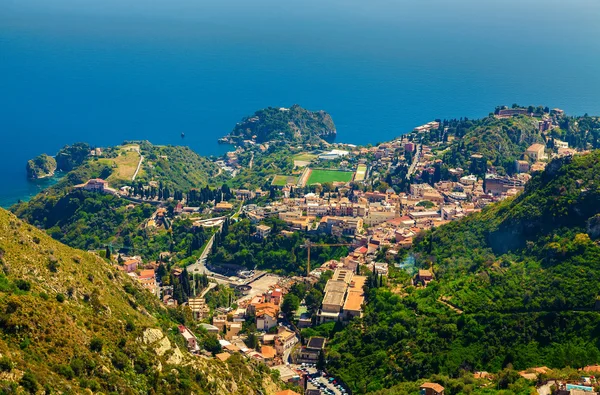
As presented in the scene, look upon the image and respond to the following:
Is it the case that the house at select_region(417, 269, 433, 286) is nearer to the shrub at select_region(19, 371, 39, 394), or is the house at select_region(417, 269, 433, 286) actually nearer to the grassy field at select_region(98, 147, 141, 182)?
the shrub at select_region(19, 371, 39, 394)

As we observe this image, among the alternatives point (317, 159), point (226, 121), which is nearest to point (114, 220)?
point (317, 159)

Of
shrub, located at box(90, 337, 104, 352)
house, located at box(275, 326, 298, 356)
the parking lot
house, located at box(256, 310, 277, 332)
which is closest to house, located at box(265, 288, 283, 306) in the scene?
house, located at box(256, 310, 277, 332)

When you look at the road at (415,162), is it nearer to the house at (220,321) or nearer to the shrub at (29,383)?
the house at (220,321)

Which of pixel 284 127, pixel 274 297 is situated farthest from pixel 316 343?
pixel 284 127

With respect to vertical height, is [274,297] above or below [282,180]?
below

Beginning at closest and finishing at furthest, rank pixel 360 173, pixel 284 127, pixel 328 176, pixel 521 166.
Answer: pixel 521 166, pixel 360 173, pixel 328 176, pixel 284 127

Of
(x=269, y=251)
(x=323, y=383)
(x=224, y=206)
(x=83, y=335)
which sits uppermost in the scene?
(x=224, y=206)

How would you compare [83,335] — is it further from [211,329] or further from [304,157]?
[304,157]

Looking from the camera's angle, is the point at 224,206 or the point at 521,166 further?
the point at 521,166
